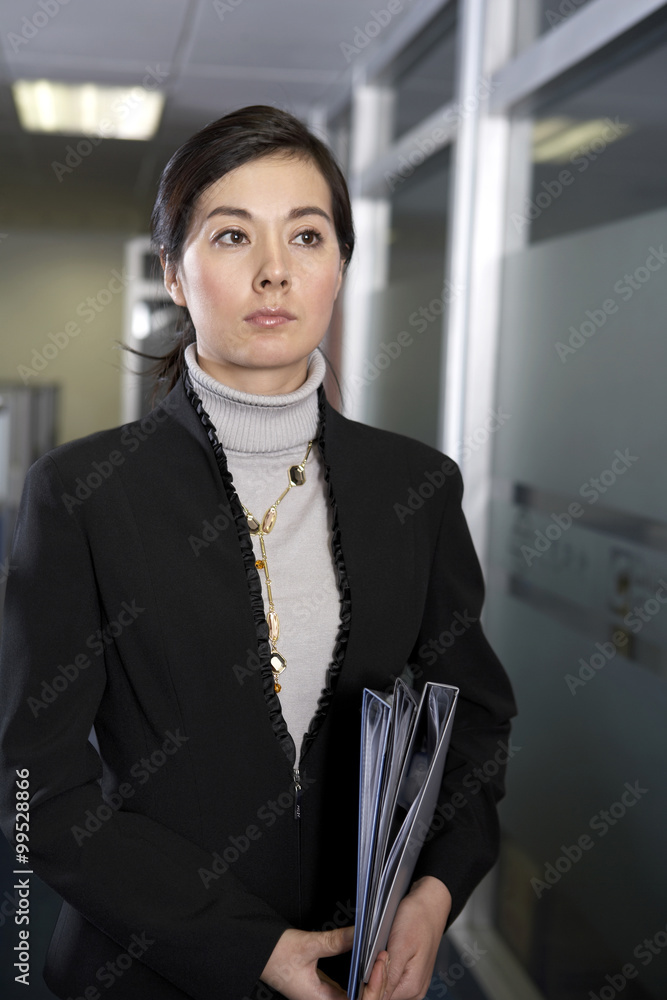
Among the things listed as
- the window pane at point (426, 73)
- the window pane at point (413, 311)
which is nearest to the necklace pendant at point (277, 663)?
the window pane at point (413, 311)

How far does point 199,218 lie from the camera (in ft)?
3.72

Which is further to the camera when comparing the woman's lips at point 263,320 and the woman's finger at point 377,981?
the woman's lips at point 263,320

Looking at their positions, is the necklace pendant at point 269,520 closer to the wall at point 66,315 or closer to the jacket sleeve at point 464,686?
the jacket sleeve at point 464,686

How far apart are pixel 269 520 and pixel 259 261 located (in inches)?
12.1

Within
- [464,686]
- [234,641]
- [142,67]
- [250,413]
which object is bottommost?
[464,686]

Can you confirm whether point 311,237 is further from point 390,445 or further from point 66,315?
point 66,315

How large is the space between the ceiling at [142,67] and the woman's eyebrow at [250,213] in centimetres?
194

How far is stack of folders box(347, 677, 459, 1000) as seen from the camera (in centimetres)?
96

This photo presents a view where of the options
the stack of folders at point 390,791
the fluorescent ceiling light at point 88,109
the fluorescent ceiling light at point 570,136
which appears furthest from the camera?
the fluorescent ceiling light at point 88,109

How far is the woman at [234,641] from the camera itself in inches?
39.9

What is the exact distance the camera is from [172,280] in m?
1.22

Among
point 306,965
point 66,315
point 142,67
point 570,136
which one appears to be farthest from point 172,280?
point 66,315

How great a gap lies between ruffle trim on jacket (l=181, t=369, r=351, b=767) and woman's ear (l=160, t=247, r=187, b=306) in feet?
0.30

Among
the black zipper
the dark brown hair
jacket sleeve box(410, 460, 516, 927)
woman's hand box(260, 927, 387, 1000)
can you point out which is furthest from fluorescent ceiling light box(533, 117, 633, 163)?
woman's hand box(260, 927, 387, 1000)
